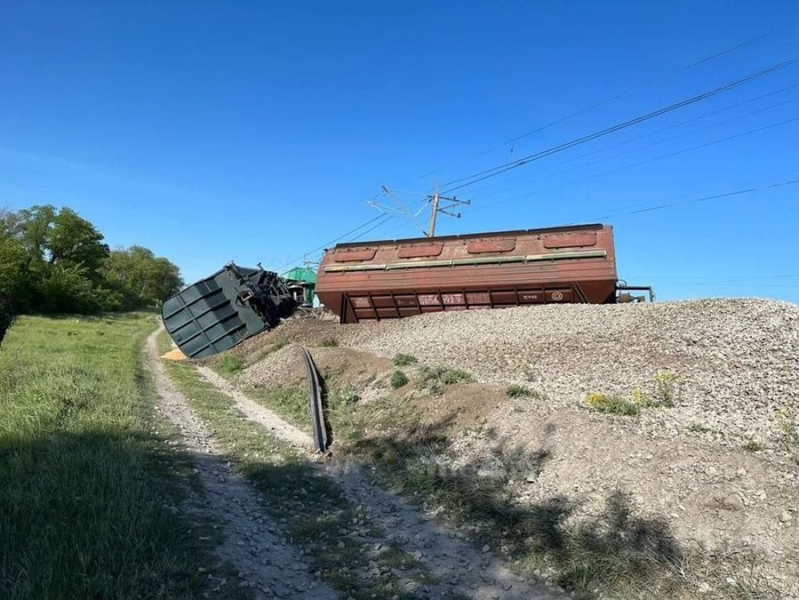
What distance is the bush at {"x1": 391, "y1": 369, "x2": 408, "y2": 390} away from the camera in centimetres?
1167

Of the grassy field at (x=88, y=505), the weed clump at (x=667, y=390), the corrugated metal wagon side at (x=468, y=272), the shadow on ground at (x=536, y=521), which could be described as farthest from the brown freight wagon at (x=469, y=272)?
the grassy field at (x=88, y=505)

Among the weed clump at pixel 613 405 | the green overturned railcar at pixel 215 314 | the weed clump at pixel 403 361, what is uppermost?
the green overturned railcar at pixel 215 314

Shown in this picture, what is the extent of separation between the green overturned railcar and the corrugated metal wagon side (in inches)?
160

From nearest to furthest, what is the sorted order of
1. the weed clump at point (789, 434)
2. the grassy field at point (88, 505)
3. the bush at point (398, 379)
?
the grassy field at point (88, 505)
the weed clump at point (789, 434)
the bush at point (398, 379)

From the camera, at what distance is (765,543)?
4641 millimetres

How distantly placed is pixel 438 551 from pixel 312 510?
6.02ft

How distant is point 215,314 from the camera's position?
23.5 meters

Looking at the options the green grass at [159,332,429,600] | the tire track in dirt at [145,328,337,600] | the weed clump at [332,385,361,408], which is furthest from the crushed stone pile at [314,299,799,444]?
the tire track in dirt at [145,328,337,600]

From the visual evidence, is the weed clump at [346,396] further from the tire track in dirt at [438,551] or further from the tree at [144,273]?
the tree at [144,273]

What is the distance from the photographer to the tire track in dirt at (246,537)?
4.55 metres

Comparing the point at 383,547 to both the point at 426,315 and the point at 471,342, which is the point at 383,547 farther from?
the point at 426,315

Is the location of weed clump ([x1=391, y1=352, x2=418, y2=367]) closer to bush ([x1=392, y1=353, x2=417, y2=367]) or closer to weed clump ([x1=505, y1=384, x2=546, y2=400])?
bush ([x1=392, y1=353, x2=417, y2=367])

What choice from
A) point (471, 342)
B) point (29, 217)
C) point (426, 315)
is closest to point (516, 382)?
point (471, 342)

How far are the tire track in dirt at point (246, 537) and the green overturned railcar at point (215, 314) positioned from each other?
48.0 ft
